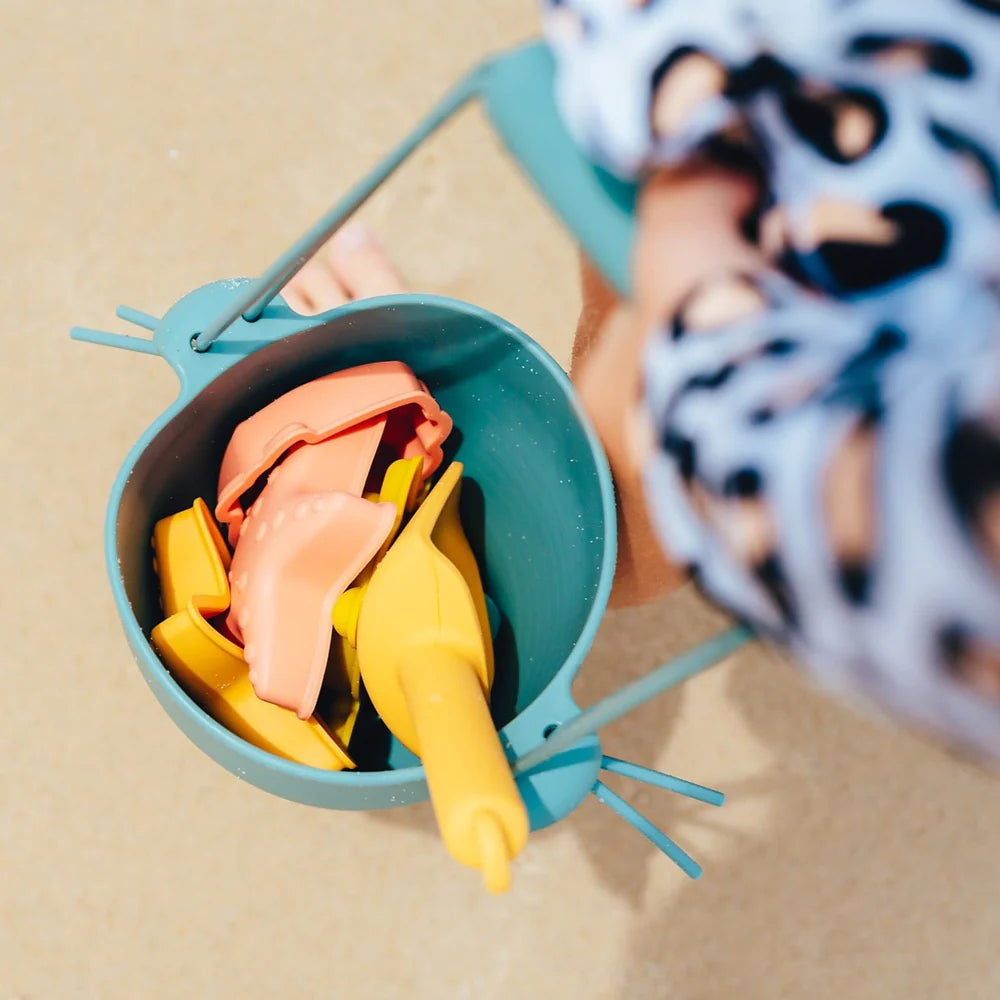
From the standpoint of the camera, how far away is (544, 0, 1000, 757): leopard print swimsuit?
243 mm

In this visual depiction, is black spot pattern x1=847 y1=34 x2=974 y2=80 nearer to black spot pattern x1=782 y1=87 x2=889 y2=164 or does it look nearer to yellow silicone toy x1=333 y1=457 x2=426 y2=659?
black spot pattern x1=782 y1=87 x2=889 y2=164

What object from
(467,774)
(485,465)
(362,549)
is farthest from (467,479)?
(467,774)

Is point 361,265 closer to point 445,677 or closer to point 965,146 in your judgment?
point 445,677

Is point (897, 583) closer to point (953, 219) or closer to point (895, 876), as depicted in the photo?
point (953, 219)

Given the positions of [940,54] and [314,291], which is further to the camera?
[314,291]

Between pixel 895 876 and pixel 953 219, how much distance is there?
0.60 metres

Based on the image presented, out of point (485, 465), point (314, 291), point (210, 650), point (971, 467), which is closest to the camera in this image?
point (971, 467)

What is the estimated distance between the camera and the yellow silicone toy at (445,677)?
346 millimetres

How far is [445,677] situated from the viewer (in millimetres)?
419

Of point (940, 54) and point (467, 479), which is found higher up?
point (940, 54)

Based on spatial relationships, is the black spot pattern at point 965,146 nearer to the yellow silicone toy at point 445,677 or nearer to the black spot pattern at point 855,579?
the black spot pattern at point 855,579

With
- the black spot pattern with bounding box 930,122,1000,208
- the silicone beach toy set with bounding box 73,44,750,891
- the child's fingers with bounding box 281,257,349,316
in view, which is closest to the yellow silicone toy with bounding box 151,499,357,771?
the silicone beach toy set with bounding box 73,44,750,891

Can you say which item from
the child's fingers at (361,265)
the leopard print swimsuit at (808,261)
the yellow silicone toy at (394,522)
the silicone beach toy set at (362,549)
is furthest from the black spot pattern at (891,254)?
the child's fingers at (361,265)

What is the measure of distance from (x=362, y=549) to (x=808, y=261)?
29cm
